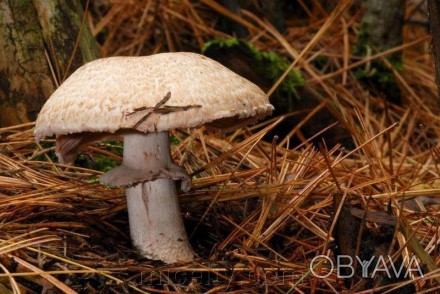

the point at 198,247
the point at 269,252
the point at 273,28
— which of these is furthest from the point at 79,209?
the point at 273,28

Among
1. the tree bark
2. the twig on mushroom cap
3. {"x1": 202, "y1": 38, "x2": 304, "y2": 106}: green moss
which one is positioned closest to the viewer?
the twig on mushroom cap

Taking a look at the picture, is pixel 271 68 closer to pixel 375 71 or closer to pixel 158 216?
pixel 375 71

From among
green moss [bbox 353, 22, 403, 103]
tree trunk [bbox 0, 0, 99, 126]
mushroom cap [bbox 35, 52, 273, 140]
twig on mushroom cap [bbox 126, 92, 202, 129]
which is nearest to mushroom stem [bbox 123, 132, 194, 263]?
mushroom cap [bbox 35, 52, 273, 140]

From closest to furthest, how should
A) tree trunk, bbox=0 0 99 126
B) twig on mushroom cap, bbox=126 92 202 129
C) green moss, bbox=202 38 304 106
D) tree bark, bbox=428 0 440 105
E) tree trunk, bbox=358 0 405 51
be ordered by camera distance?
twig on mushroom cap, bbox=126 92 202 129 → tree bark, bbox=428 0 440 105 → tree trunk, bbox=0 0 99 126 → green moss, bbox=202 38 304 106 → tree trunk, bbox=358 0 405 51

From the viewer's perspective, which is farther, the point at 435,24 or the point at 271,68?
the point at 271,68

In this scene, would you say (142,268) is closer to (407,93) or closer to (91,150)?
(91,150)

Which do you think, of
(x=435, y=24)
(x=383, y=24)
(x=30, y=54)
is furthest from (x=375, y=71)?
(x=30, y=54)

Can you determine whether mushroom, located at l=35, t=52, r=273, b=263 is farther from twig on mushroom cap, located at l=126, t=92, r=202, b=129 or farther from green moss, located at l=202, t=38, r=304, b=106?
green moss, located at l=202, t=38, r=304, b=106
